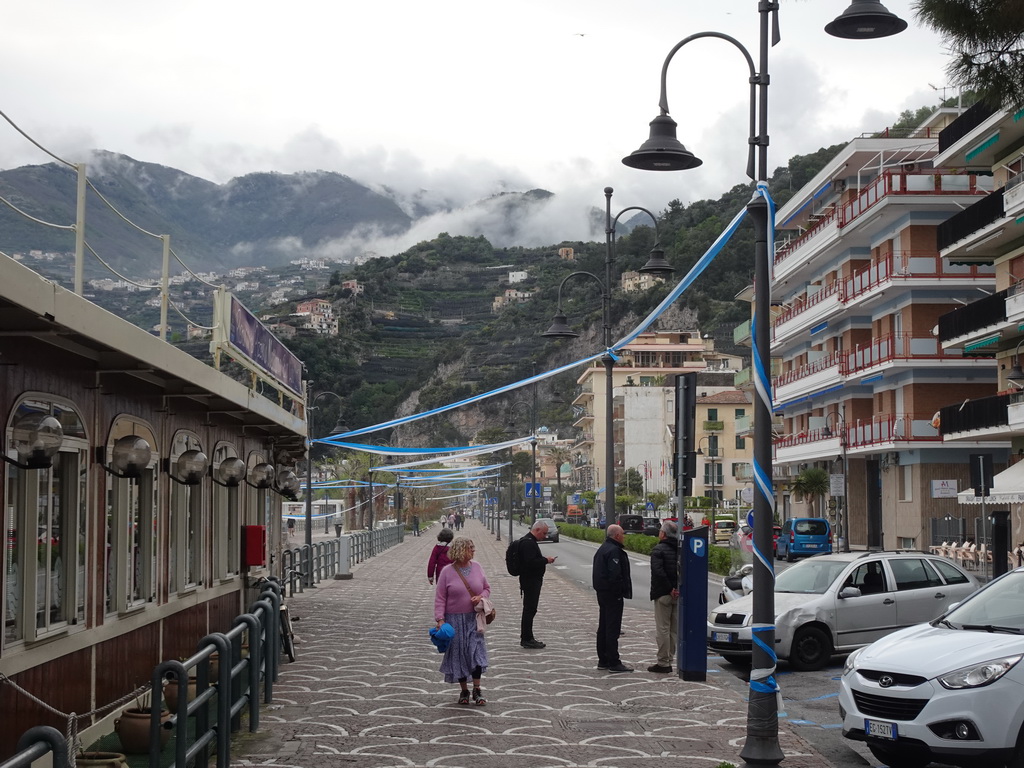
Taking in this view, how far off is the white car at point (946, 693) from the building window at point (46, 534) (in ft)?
19.9

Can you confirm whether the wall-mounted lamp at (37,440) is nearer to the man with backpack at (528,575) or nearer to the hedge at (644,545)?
the man with backpack at (528,575)

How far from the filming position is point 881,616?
1573 cm

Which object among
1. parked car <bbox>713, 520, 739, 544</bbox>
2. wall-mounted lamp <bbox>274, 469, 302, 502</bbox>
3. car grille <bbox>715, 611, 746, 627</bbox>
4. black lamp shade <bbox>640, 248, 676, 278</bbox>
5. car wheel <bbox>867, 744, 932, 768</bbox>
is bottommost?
parked car <bbox>713, 520, 739, 544</bbox>

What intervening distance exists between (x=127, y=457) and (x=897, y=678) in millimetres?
6258

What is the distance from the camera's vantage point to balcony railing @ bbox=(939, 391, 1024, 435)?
124ft

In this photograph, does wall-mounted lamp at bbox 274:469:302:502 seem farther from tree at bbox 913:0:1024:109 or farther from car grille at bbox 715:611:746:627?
tree at bbox 913:0:1024:109

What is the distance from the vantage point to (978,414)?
39.8 metres

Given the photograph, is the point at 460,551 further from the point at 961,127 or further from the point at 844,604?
the point at 961,127

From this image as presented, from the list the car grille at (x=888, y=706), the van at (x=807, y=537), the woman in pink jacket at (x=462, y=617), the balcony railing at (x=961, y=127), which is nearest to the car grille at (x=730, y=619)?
the woman in pink jacket at (x=462, y=617)

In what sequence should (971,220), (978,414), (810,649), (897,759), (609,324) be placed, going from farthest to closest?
(978,414) < (971,220) < (609,324) < (810,649) < (897,759)

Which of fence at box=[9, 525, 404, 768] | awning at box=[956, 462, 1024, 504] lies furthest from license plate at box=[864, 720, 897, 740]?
awning at box=[956, 462, 1024, 504]

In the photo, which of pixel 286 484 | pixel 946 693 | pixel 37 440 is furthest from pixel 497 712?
pixel 286 484

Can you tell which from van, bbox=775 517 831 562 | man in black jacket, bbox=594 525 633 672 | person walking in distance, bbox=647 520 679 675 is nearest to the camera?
man in black jacket, bbox=594 525 633 672

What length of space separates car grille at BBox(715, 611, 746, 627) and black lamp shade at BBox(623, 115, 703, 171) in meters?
6.11
